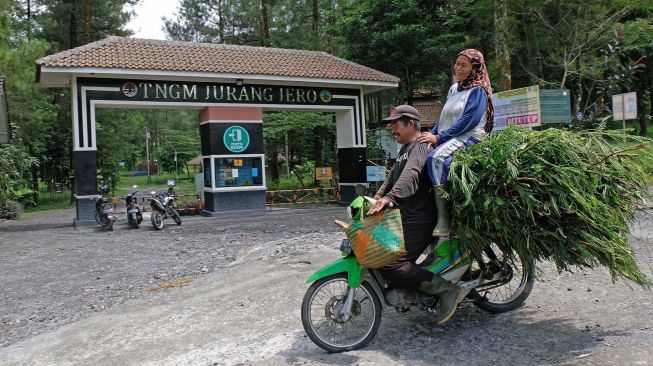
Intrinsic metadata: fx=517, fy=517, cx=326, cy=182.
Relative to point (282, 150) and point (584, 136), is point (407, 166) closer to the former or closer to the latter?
point (584, 136)

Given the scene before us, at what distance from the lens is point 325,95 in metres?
17.9

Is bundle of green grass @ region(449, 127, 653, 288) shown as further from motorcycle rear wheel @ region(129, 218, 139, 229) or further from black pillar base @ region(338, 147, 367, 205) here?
black pillar base @ region(338, 147, 367, 205)

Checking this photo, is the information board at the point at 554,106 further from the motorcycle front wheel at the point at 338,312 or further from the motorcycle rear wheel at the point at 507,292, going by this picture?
the motorcycle front wheel at the point at 338,312

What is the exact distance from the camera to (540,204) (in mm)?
3436

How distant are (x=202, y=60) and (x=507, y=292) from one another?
44.7 ft

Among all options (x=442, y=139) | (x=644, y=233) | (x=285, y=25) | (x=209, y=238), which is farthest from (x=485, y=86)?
(x=285, y=25)

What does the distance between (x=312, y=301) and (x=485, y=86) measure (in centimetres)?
216

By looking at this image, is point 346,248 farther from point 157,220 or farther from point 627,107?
point 627,107

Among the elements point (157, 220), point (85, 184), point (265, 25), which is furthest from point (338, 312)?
point (265, 25)

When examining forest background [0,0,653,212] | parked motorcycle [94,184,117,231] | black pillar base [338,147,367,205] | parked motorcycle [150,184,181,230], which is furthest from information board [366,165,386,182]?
parked motorcycle [94,184,117,231]

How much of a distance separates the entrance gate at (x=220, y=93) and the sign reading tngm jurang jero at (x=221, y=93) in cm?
3

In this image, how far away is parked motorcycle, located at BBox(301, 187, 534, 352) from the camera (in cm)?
372

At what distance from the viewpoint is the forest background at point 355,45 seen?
18.0 meters

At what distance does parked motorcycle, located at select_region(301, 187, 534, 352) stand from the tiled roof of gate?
40.3 ft
